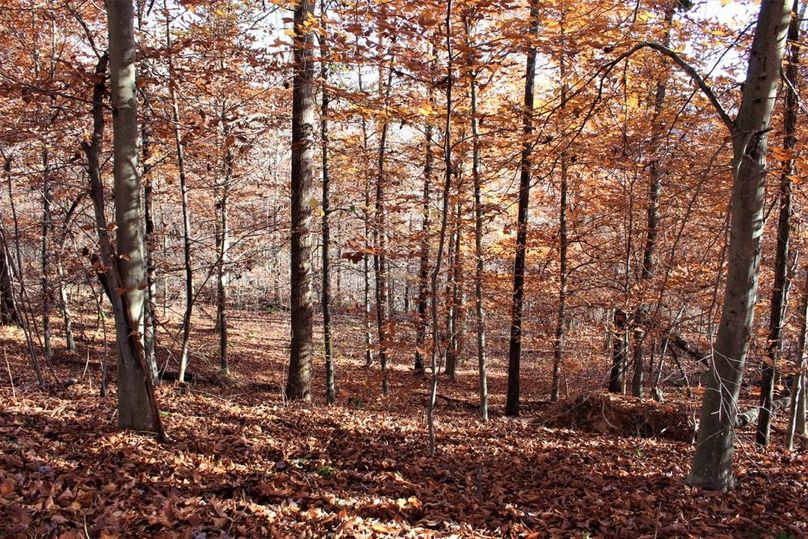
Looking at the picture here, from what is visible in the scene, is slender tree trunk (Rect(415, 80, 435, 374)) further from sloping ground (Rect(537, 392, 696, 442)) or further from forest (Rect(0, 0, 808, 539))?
sloping ground (Rect(537, 392, 696, 442))

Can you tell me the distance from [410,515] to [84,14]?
468 inches

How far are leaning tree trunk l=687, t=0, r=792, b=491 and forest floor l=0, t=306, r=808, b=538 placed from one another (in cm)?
43

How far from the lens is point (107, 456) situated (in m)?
4.40

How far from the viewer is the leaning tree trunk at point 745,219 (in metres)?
4.11

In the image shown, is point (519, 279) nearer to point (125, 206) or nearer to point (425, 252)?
point (425, 252)

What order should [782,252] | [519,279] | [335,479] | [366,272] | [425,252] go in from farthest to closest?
[425,252], [366,272], [519,279], [782,252], [335,479]

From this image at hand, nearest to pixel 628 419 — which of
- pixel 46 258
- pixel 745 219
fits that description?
pixel 745 219

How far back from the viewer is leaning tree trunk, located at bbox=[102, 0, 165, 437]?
444cm

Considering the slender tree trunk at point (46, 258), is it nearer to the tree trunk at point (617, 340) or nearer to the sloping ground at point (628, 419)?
the sloping ground at point (628, 419)

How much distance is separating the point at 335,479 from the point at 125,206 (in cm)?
334

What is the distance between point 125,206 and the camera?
4566 millimetres

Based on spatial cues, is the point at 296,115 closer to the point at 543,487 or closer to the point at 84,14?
the point at 84,14

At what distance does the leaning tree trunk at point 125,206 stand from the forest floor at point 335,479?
0.93m

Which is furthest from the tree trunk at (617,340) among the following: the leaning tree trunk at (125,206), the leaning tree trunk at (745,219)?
the leaning tree trunk at (125,206)
